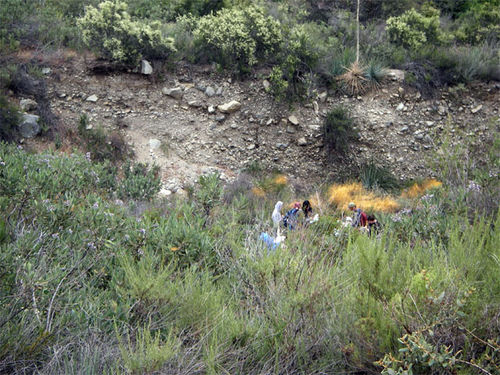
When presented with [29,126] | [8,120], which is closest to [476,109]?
[29,126]

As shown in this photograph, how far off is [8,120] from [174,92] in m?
4.74

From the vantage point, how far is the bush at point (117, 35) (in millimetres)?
15070

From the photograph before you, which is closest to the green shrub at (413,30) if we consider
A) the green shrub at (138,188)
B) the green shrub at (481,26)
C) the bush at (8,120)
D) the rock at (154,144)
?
the green shrub at (481,26)

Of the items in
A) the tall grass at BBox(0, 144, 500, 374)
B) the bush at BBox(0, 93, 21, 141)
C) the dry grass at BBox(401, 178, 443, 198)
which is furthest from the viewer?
the dry grass at BBox(401, 178, 443, 198)

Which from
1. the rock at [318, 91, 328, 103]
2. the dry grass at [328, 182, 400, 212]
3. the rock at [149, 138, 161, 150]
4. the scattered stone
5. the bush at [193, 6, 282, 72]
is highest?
the bush at [193, 6, 282, 72]

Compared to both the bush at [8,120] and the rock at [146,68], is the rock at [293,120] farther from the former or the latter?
the bush at [8,120]

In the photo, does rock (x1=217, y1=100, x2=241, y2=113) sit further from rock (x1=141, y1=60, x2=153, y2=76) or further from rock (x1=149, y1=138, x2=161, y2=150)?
rock (x1=141, y1=60, x2=153, y2=76)

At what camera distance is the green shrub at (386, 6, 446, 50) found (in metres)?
17.6

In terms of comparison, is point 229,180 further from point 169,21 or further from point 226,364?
point 226,364

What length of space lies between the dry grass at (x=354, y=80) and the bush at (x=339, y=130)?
1.22 meters

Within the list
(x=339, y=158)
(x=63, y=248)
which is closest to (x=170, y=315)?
(x=63, y=248)

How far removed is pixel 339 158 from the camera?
15.1 m

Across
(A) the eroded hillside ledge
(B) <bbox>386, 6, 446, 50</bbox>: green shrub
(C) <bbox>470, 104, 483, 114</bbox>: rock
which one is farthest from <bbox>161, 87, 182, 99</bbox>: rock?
(C) <bbox>470, 104, 483, 114</bbox>: rock

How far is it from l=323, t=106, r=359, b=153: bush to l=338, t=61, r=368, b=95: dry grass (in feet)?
4.02
